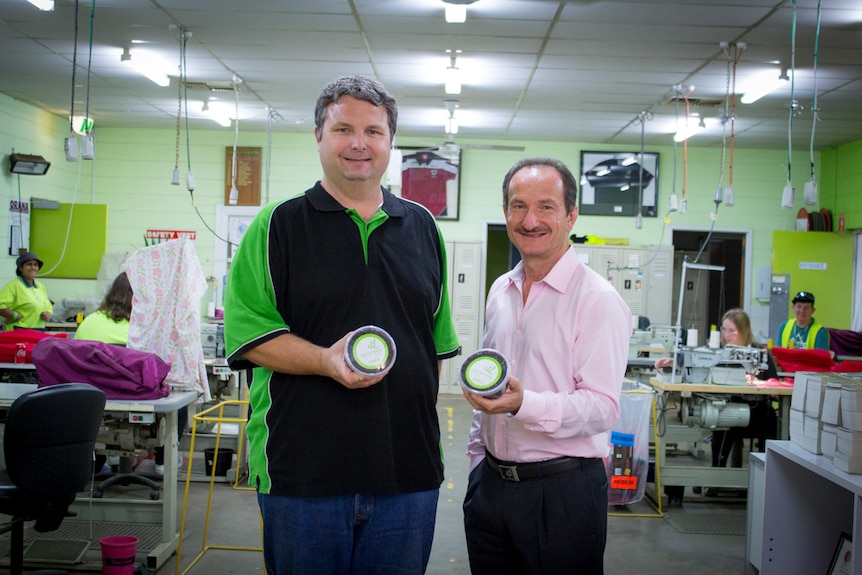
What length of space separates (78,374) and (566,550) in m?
2.88

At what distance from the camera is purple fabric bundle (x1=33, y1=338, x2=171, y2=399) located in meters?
3.72

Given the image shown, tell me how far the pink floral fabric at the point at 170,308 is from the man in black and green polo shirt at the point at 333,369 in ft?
8.69

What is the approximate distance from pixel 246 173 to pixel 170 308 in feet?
19.5

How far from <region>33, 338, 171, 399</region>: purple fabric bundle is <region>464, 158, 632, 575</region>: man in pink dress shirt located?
7.71 feet

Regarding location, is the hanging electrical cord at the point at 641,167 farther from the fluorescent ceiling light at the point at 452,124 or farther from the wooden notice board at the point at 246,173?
the wooden notice board at the point at 246,173

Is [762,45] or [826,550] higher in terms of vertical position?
[762,45]

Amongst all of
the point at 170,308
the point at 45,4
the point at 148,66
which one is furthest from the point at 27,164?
the point at 170,308

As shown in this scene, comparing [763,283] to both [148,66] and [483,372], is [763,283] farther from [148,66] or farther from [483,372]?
[483,372]

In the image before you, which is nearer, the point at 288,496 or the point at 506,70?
the point at 288,496

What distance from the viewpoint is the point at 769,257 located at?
32.1 feet

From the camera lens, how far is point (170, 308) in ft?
13.5

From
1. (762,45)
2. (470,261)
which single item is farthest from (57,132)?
(762,45)

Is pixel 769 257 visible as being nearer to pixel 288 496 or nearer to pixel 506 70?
pixel 506 70

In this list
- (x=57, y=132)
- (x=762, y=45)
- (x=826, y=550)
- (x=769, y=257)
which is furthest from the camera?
(x=769, y=257)
